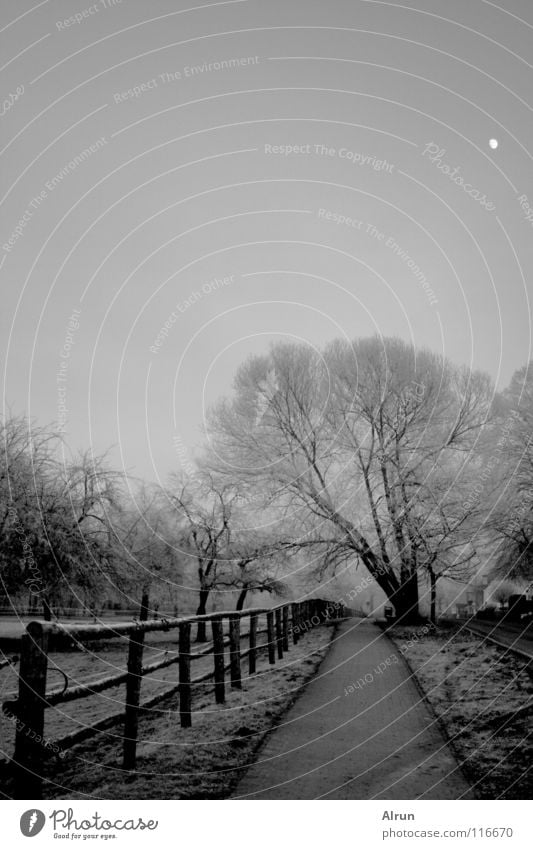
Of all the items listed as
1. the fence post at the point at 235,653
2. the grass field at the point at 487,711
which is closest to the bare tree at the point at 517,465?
the grass field at the point at 487,711

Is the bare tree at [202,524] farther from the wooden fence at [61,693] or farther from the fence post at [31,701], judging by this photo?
the fence post at [31,701]

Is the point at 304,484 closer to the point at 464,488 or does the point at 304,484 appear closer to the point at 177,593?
the point at 464,488

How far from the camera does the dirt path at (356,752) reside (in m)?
3.73

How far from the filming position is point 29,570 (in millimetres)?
15461

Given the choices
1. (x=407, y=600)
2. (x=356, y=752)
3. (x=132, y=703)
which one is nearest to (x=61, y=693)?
(x=132, y=703)

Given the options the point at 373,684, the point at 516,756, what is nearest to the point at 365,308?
the point at 373,684

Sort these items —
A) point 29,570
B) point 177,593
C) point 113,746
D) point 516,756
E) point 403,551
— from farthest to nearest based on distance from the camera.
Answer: point 177,593
point 403,551
point 29,570
point 113,746
point 516,756

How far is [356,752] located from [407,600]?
52.3ft

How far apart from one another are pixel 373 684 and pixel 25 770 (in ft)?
18.0

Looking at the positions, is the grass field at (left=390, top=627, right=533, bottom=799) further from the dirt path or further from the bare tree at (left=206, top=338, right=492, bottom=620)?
the bare tree at (left=206, top=338, right=492, bottom=620)

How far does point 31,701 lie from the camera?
3.05 meters

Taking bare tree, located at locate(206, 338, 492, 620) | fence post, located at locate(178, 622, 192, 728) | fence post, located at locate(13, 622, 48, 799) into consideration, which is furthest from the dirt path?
bare tree, located at locate(206, 338, 492, 620)
